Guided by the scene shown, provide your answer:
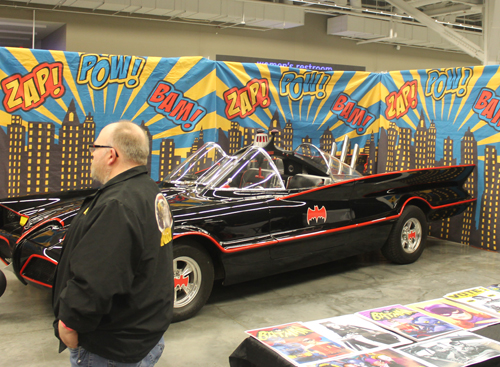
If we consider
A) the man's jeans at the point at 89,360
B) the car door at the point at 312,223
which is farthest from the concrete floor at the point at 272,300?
the man's jeans at the point at 89,360

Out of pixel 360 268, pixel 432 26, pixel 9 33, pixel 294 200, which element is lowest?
pixel 360 268

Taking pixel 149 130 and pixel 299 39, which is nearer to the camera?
pixel 149 130

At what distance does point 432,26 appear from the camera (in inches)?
539

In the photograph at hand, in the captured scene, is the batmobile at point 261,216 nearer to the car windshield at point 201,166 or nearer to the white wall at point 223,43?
the car windshield at point 201,166

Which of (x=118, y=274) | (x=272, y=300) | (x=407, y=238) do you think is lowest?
(x=272, y=300)

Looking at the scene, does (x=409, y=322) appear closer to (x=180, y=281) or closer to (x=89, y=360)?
(x=89, y=360)

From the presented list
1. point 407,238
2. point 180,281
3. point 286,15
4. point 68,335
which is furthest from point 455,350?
point 286,15

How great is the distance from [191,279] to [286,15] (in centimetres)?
1075

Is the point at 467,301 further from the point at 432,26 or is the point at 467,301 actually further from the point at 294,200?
the point at 432,26

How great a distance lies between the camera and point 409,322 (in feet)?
8.27

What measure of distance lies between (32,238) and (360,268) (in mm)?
3722

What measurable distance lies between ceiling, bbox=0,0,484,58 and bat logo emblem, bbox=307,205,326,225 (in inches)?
324

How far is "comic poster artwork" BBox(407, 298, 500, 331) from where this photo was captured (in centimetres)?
253

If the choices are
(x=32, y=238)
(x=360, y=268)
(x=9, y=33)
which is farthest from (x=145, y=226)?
(x=9, y=33)
